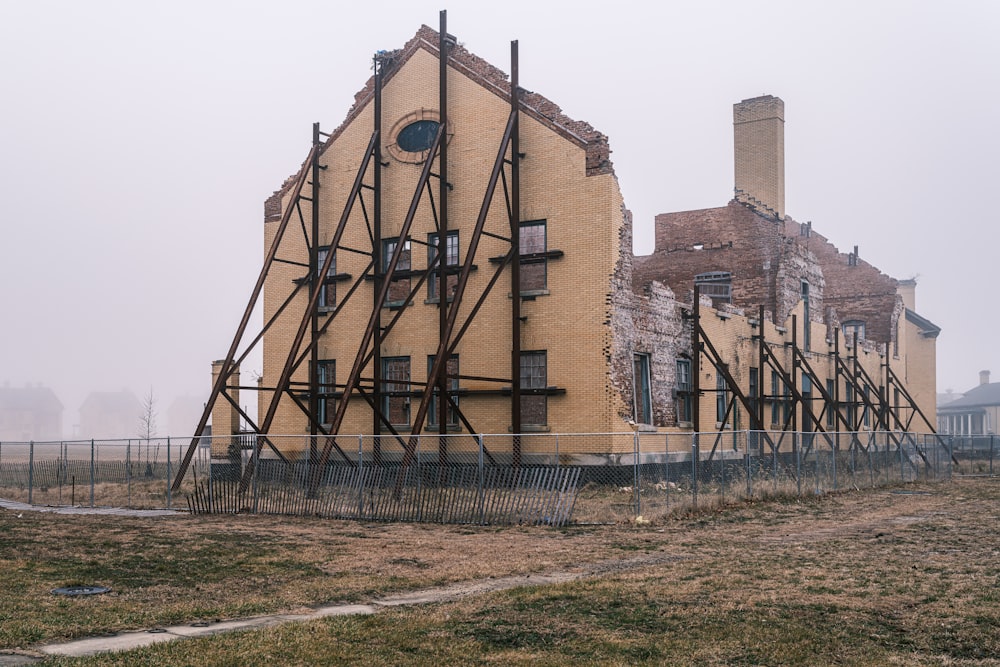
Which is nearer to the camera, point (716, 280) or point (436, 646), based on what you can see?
point (436, 646)

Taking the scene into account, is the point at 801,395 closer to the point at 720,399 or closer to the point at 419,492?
the point at 720,399

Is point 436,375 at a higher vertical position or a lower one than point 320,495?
higher

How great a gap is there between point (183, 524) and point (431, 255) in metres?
13.5

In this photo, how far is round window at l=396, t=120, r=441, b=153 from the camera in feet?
107

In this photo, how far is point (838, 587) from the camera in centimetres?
1204

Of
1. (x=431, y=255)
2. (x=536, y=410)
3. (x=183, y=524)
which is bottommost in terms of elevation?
(x=183, y=524)

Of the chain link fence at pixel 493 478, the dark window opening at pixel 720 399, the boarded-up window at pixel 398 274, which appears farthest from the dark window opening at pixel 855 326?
the boarded-up window at pixel 398 274

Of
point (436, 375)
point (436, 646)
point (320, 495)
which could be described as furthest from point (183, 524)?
point (436, 646)

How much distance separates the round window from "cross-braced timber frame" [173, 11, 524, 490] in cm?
77

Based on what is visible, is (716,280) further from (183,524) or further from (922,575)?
(922,575)

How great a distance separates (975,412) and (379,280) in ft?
273

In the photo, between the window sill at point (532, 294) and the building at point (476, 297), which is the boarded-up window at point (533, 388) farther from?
the window sill at point (532, 294)

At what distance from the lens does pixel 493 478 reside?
71.5 feet

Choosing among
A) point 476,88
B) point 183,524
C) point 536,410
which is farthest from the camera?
point 476,88
